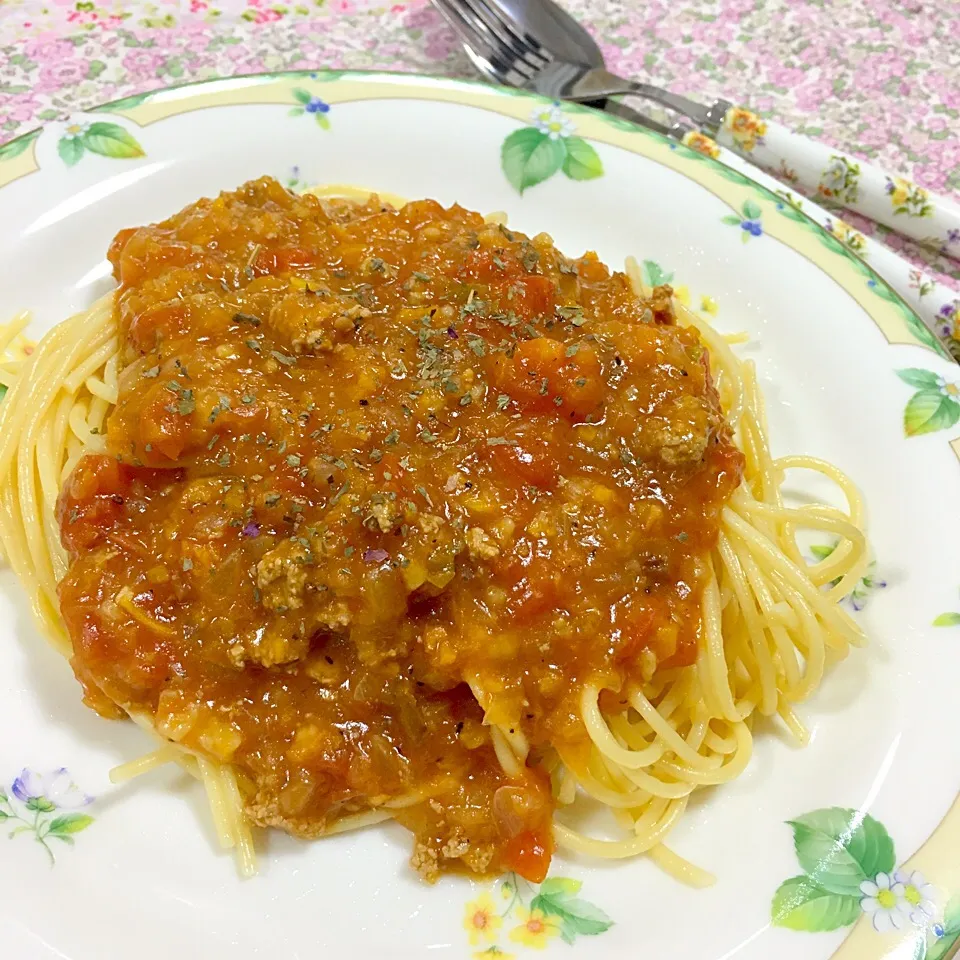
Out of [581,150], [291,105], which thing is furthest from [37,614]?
[581,150]

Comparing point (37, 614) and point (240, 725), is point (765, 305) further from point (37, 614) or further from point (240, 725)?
point (37, 614)

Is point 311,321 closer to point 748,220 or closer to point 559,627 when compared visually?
point 559,627

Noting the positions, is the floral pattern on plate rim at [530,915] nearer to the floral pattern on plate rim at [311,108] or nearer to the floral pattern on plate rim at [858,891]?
the floral pattern on plate rim at [858,891]

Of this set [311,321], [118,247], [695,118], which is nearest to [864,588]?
[311,321]

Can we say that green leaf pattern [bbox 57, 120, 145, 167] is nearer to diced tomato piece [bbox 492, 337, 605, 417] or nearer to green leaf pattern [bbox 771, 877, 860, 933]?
diced tomato piece [bbox 492, 337, 605, 417]

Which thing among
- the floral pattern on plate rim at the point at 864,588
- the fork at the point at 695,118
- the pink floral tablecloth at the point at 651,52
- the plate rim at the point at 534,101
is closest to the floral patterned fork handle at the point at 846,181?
the fork at the point at 695,118

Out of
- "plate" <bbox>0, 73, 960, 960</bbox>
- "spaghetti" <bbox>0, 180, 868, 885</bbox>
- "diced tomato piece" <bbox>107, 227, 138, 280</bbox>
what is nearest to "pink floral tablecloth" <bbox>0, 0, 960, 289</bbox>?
"plate" <bbox>0, 73, 960, 960</bbox>
